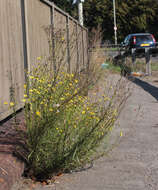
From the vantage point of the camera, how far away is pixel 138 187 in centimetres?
354

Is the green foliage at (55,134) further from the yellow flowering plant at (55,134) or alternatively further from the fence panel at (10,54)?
the fence panel at (10,54)

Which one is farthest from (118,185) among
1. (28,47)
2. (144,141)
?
(28,47)

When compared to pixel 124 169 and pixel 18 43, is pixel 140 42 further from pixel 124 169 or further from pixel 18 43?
pixel 124 169

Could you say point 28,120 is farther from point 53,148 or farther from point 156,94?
point 156,94

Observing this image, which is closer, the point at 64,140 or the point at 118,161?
the point at 64,140

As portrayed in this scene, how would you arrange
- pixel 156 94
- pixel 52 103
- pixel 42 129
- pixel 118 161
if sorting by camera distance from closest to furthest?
pixel 42 129 → pixel 52 103 → pixel 118 161 → pixel 156 94

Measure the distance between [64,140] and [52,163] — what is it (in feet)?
0.85

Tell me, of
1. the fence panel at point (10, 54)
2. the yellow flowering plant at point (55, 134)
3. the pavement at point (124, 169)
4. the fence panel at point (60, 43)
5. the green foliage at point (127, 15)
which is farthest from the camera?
the green foliage at point (127, 15)

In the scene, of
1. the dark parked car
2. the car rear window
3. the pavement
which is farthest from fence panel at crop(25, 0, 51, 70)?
the car rear window

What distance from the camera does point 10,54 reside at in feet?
15.4

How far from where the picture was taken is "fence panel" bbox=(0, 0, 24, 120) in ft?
14.5

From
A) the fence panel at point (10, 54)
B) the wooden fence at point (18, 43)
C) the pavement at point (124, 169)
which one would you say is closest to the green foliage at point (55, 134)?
the pavement at point (124, 169)

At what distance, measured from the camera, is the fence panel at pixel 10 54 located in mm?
4426

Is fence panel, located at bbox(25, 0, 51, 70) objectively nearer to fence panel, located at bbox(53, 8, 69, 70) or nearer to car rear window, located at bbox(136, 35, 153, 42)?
fence panel, located at bbox(53, 8, 69, 70)
